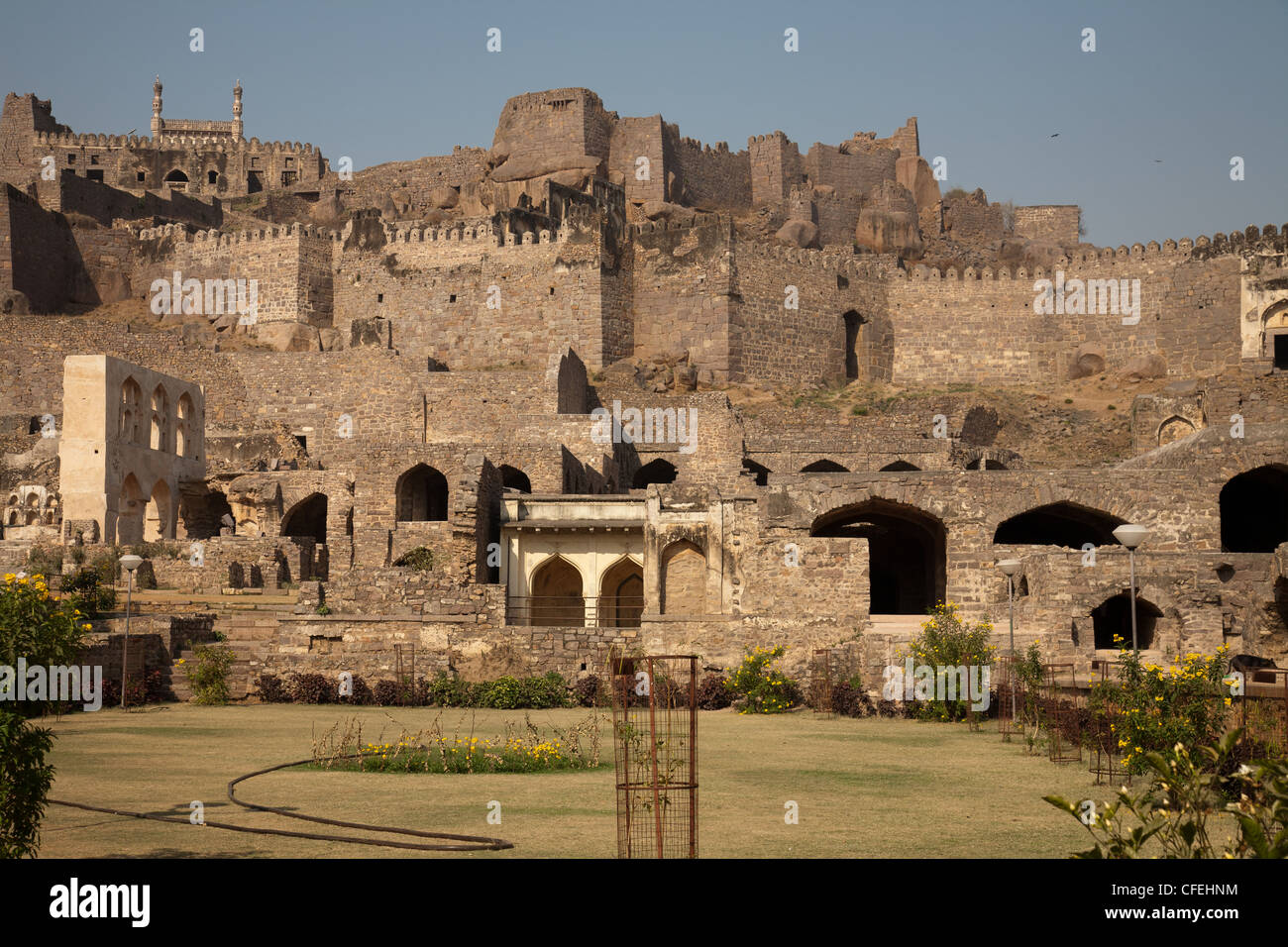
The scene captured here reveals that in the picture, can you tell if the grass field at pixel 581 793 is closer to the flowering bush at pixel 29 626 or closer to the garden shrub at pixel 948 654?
the flowering bush at pixel 29 626

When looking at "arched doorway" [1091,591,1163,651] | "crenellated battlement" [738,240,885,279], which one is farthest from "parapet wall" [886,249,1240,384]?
"arched doorway" [1091,591,1163,651]

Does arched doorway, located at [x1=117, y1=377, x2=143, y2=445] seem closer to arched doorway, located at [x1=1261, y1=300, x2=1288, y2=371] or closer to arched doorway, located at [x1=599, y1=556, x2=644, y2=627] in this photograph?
arched doorway, located at [x1=599, y1=556, x2=644, y2=627]

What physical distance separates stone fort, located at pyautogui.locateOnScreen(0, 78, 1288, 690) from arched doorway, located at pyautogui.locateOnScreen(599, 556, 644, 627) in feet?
0.47

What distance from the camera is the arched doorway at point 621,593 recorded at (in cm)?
3056

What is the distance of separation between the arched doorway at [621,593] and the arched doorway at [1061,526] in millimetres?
7884

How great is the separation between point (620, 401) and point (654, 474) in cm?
266

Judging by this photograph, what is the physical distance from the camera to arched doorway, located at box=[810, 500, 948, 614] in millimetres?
28523

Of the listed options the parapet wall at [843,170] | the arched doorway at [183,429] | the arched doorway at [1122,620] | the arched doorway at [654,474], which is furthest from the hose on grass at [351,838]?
the parapet wall at [843,170]

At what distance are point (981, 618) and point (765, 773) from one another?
11597 millimetres

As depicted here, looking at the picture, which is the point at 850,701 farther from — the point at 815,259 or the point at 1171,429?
the point at 815,259

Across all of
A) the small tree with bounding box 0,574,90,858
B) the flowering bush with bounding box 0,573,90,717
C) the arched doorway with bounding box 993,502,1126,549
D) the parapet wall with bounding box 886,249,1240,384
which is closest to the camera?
the small tree with bounding box 0,574,90,858

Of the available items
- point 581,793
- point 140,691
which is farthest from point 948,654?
point 140,691

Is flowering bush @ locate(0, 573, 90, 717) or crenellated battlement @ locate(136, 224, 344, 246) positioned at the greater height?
crenellated battlement @ locate(136, 224, 344, 246)

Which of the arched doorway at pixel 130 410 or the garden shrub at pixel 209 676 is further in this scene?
the arched doorway at pixel 130 410
